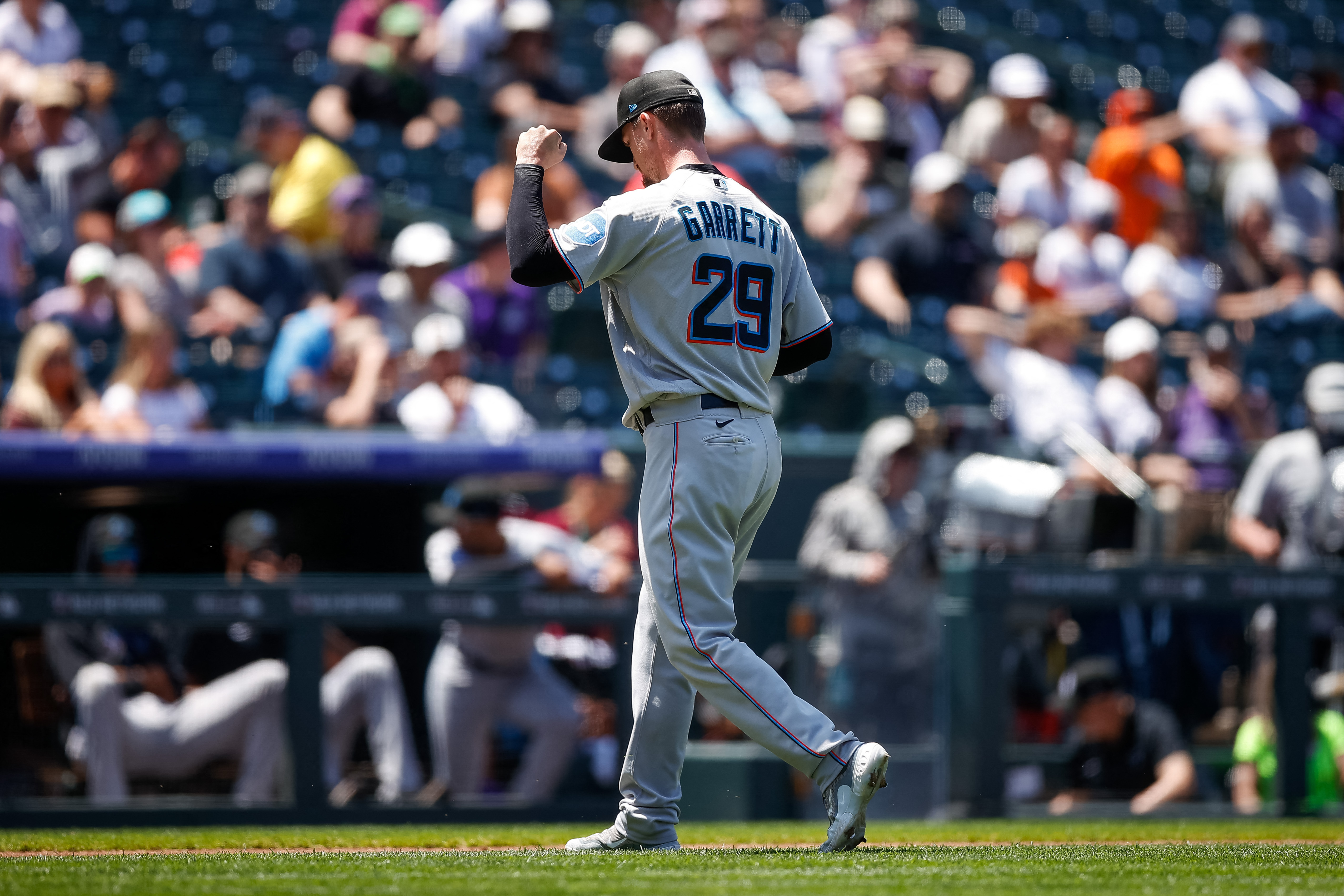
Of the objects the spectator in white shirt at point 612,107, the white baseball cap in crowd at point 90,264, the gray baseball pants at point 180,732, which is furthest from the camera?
the spectator in white shirt at point 612,107

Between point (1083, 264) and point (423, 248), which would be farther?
point (1083, 264)

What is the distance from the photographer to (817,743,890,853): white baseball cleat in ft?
12.8

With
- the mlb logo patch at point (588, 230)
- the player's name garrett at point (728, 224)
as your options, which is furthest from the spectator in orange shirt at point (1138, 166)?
the mlb logo patch at point (588, 230)

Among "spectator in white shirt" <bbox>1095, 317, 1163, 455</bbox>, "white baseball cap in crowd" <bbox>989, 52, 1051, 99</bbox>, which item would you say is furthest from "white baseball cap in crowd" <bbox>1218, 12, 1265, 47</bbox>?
"spectator in white shirt" <bbox>1095, 317, 1163, 455</bbox>

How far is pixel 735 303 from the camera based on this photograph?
4.17m

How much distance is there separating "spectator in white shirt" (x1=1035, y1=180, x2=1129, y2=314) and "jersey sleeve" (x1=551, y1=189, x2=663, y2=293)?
6.00m

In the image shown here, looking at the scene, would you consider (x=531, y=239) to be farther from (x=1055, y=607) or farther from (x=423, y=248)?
(x=423, y=248)

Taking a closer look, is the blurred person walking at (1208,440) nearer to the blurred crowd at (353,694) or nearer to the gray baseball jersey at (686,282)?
the blurred crowd at (353,694)

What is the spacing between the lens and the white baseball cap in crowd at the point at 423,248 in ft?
27.5

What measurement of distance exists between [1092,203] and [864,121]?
4.84 ft

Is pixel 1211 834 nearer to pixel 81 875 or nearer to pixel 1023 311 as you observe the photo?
pixel 81 875

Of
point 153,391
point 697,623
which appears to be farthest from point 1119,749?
point 153,391

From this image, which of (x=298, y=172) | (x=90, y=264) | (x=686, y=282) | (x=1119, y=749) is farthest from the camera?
(x=298, y=172)

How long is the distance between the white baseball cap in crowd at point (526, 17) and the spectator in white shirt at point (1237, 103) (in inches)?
171
